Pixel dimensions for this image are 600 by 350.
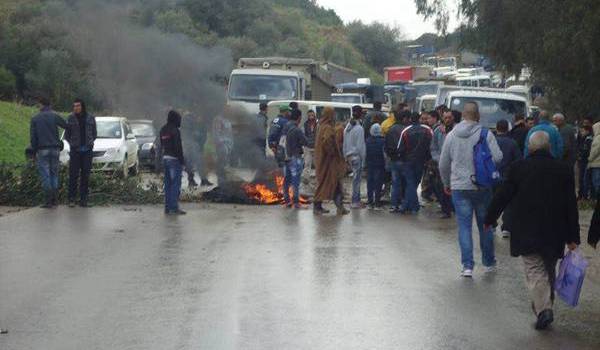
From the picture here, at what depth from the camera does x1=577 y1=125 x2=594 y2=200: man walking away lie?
71.0 ft

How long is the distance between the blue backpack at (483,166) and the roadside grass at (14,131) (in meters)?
20.5

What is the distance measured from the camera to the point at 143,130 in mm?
33281

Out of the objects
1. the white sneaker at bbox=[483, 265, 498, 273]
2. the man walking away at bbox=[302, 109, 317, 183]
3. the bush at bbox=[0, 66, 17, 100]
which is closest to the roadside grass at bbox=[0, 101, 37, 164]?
the bush at bbox=[0, 66, 17, 100]

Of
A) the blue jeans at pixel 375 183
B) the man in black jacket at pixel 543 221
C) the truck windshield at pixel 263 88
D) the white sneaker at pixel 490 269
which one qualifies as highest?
the truck windshield at pixel 263 88

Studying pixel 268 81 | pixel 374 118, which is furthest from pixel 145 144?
pixel 374 118

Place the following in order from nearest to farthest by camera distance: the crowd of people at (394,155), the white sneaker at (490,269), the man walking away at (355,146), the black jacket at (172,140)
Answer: the crowd of people at (394,155)
the white sneaker at (490,269)
the black jacket at (172,140)
the man walking away at (355,146)

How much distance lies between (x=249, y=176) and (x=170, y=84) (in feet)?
18.3


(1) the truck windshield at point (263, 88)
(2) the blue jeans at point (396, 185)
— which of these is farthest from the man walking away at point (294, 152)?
(1) the truck windshield at point (263, 88)

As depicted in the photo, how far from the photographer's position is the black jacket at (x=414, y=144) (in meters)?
18.6

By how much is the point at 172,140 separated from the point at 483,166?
7.75 m

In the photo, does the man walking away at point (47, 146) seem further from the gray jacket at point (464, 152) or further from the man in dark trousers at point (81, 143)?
the gray jacket at point (464, 152)

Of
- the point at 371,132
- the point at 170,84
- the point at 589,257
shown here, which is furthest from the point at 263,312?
the point at 170,84

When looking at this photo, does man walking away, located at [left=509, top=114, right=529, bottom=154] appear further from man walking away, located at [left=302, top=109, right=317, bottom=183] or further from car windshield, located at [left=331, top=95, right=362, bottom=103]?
car windshield, located at [left=331, top=95, right=362, bottom=103]

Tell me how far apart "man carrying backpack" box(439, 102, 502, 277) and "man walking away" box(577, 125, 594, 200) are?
397 inches
